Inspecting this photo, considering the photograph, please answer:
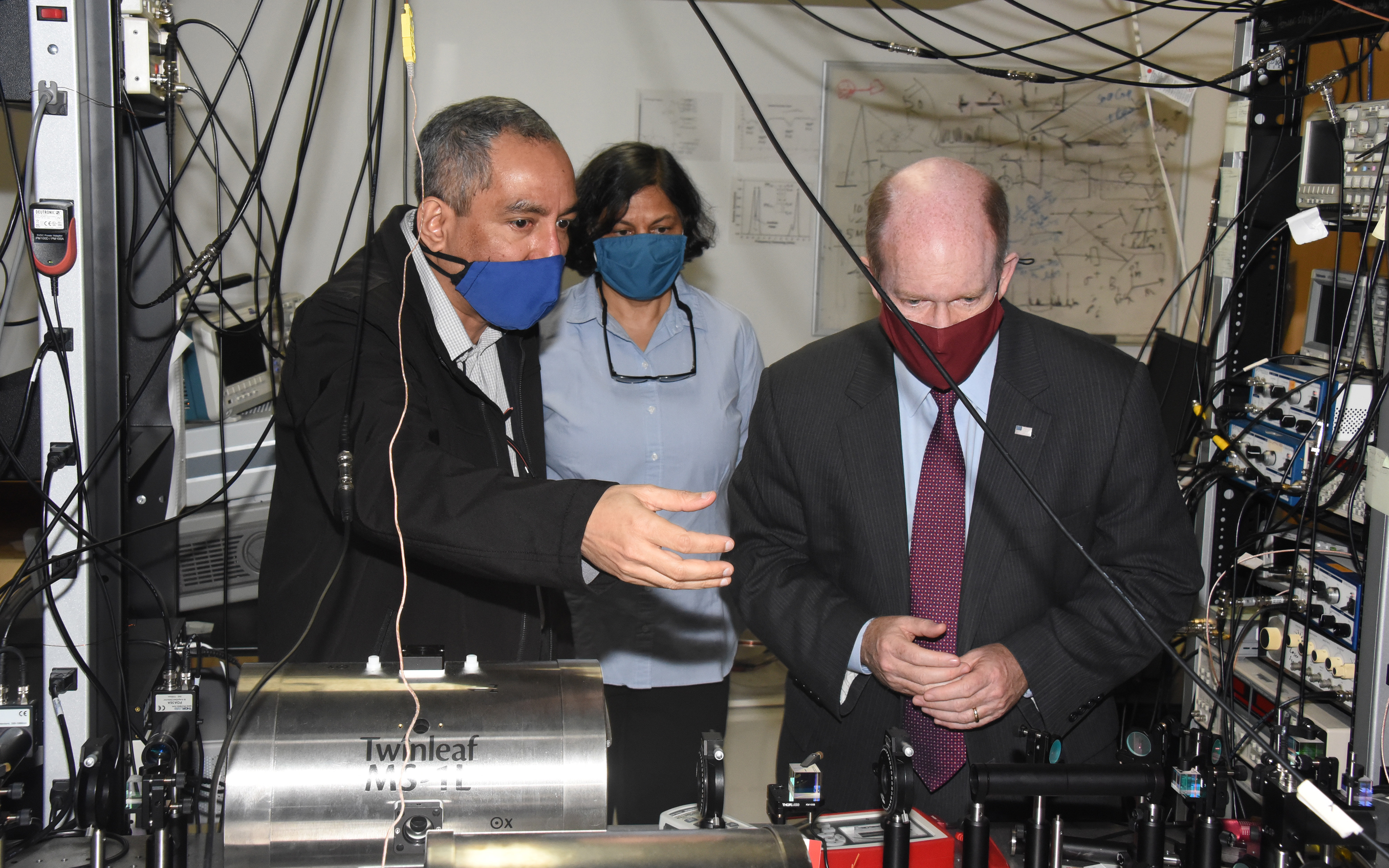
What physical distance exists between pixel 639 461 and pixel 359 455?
1.12 m

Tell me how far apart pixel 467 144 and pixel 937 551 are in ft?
3.01

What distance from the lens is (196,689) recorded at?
1231mm

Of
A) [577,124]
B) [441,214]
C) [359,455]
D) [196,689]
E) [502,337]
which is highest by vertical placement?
[577,124]

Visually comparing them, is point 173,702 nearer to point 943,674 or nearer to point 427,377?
point 427,377

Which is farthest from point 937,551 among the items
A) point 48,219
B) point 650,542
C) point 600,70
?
point 600,70

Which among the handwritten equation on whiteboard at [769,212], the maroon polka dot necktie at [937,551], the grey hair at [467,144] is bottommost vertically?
the maroon polka dot necktie at [937,551]

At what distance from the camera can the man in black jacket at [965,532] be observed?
1558 millimetres

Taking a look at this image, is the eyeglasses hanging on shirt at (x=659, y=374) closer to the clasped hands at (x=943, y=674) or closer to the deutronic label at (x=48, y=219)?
the clasped hands at (x=943, y=674)

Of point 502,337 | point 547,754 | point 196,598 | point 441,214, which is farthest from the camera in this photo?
point 196,598

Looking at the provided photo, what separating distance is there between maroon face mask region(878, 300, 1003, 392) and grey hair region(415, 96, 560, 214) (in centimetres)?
59

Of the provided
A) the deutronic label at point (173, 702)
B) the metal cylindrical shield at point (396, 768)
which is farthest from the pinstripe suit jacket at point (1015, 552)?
the deutronic label at point (173, 702)

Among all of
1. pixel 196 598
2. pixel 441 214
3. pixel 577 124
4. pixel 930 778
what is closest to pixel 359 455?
pixel 441 214

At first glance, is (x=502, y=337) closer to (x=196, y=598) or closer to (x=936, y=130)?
(x=196, y=598)

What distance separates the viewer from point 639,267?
234cm
